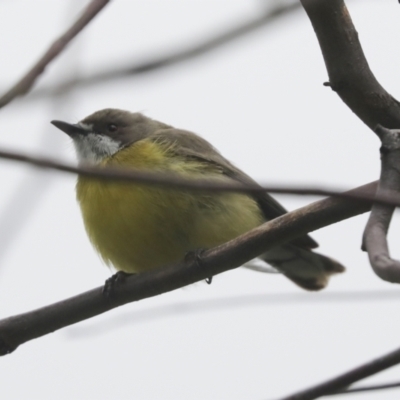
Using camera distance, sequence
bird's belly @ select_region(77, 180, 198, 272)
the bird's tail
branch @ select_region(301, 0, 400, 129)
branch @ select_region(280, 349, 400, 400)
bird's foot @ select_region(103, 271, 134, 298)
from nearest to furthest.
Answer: branch @ select_region(280, 349, 400, 400)
branch @ select_region(301, 0, 400, 129)
bird's foot @ select_region(103, 271, 134, 298)
bird's belly @ select_region(77, 180, 198, 272)
the bird's tail

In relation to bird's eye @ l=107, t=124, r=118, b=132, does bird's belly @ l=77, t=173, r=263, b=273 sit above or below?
below

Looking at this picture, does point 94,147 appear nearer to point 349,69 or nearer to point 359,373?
point 349,69

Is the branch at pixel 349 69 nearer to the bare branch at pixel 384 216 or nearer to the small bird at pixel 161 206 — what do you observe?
the bare branch at pixel 384 216

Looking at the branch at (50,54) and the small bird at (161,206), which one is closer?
the branch at (50,54)

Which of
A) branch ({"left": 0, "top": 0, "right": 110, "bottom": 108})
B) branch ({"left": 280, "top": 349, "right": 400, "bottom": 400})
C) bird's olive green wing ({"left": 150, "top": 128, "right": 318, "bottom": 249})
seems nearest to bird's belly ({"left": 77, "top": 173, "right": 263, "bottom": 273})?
bird's olive green wing ({"left": 150, "top": 128, "right": 318, "bottom": 249})

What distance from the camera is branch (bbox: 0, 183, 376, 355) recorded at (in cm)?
393

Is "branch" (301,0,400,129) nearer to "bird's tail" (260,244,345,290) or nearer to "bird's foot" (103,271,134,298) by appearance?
"bird's foot" (103,271,134,298)

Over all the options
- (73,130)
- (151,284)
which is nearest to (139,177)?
(151,284)

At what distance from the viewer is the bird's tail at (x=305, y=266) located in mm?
7711

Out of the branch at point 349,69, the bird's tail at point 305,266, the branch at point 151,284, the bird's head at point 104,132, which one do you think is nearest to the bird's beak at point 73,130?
the bird's head at point 104,132

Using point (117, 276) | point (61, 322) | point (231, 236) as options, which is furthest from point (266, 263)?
point (61, 322)

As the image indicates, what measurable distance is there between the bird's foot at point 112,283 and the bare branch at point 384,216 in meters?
1.99

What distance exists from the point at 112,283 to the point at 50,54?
345cm

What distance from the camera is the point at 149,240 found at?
6309mm
